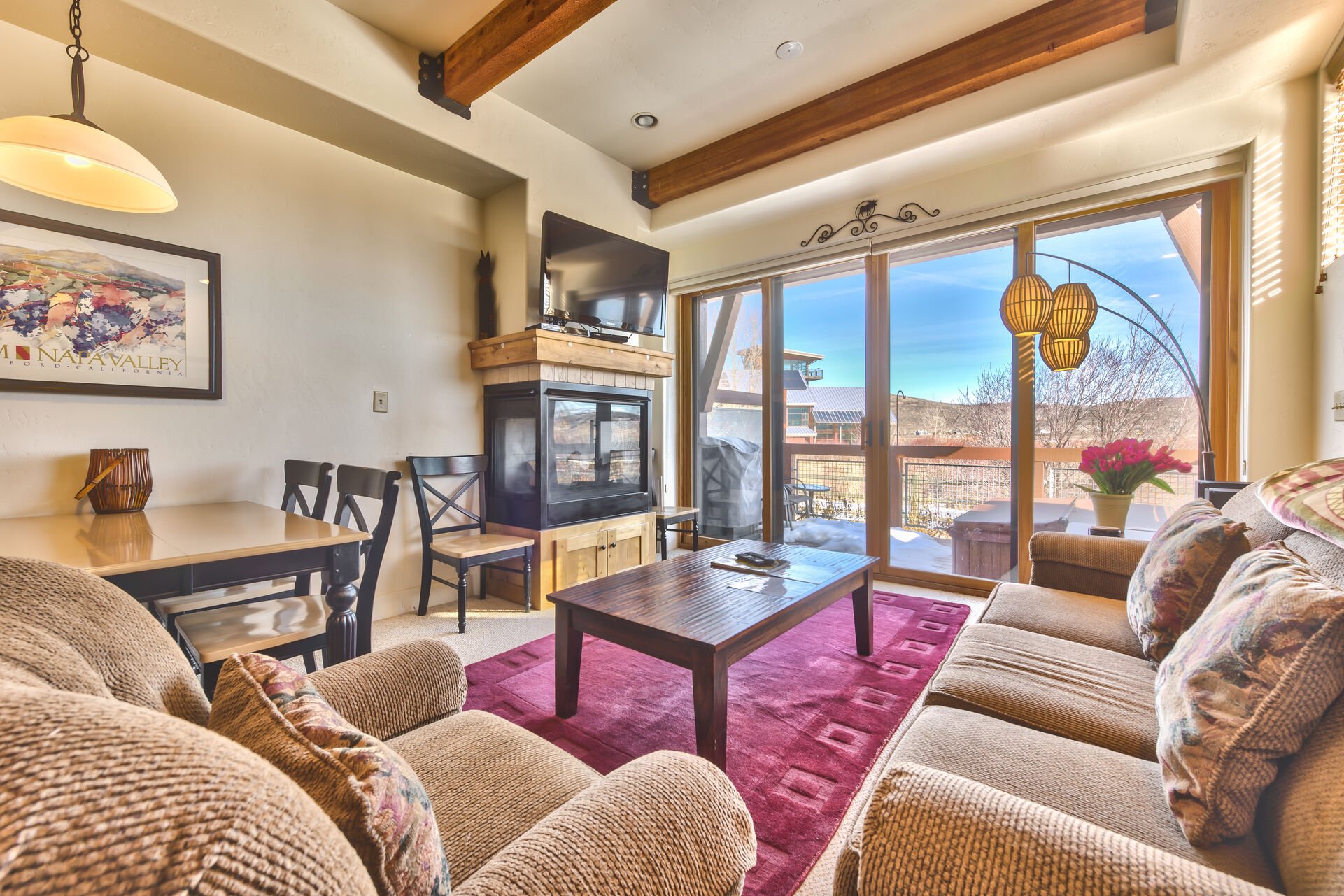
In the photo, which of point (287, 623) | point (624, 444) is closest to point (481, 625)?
point (287, 623)

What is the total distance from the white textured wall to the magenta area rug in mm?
1453

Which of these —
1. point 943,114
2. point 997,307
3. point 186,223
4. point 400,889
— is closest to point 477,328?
point 186,223

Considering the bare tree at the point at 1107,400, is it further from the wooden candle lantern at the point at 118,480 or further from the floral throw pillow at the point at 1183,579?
the wooden candle lantern at the point at 118,480

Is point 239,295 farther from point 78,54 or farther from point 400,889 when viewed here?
point 400,889

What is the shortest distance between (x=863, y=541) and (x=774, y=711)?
210cm

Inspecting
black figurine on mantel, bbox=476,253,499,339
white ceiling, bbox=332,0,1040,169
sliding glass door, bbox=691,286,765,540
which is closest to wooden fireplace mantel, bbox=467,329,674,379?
black figurine on mantel, bbox=476,253,499,339

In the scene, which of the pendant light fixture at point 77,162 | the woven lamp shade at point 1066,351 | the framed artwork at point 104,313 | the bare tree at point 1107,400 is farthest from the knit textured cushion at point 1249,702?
the framed artwork at point 104,313

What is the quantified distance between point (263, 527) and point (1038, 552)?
283 centimetres

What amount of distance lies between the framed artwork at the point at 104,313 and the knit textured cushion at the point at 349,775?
2505mm

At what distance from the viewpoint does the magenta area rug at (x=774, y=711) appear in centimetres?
148

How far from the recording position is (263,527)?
184 centimetres

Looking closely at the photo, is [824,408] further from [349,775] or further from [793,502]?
[349,775]

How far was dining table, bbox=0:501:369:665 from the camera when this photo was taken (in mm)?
1412

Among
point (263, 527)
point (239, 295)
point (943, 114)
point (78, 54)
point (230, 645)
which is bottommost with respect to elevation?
point (230, 645)
